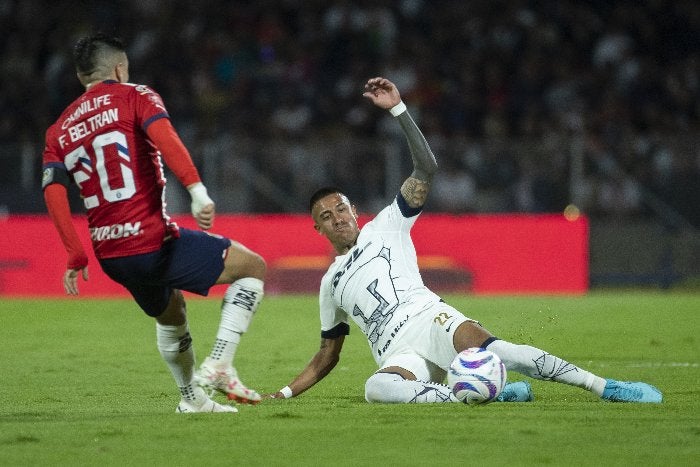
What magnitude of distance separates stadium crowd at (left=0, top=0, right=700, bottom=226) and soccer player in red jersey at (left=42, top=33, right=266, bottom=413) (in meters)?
12.3

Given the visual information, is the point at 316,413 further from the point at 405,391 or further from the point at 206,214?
the point at 206,214

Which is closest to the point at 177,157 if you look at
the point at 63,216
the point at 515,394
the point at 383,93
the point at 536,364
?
the point at 63,216

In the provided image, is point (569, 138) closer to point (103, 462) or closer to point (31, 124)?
point (31, 124)

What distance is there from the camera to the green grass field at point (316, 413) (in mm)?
5672

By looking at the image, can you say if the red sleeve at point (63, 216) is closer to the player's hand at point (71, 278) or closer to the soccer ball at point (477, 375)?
the player's hand at point (71, 278)

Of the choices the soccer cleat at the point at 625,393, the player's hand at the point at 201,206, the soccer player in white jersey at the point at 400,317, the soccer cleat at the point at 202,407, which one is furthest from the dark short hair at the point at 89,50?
the soccer cleat at the point at 625,393

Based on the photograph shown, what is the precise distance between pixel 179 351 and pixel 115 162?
118 centimetres

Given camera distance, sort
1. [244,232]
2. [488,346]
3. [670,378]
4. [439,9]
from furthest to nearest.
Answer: [439,9]
[244,232]
[670,378]
[488,346]

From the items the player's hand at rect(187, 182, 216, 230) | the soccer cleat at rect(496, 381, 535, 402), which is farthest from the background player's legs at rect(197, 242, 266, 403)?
the soccer cleat at rect(496, 381, 535, 402)

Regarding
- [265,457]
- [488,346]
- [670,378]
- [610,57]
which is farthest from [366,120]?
[265,457]

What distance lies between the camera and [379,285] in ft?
26.1

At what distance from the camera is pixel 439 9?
2355 cm

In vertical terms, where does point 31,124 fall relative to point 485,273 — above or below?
above

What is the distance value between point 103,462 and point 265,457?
708mm
